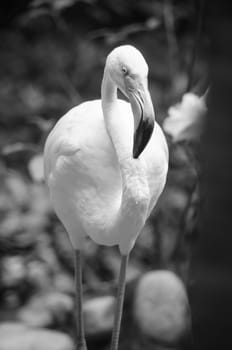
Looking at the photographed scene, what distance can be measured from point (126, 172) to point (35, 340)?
719mm

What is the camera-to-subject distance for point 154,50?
3.10 m

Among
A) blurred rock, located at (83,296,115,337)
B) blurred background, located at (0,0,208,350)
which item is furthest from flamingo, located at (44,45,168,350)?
blurred rock, located at (83,296,115,337)

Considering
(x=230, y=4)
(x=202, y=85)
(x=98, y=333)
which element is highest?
(x=230, y=4)

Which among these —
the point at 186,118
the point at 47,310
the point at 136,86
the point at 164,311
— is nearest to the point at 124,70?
the point at 136,86

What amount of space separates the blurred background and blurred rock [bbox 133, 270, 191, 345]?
3 centimetres

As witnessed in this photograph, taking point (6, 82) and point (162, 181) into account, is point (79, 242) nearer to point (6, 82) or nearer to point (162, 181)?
point (162, 181)

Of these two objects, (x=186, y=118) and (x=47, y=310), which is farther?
(x=47, y=310)

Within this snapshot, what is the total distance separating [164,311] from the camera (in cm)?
163

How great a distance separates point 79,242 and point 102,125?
25cm

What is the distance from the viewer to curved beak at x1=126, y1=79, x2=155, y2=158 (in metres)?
0.99

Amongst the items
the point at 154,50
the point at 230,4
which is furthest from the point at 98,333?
the point at 154,50

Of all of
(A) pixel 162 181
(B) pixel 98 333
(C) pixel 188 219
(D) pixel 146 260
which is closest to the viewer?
(A) pixel 162 181

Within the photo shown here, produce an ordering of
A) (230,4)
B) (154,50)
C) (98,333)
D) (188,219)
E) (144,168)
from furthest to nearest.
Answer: (154,50), (188,219), (98,333), (144,168), (230,4)

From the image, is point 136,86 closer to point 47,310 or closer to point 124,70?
point 124,70
